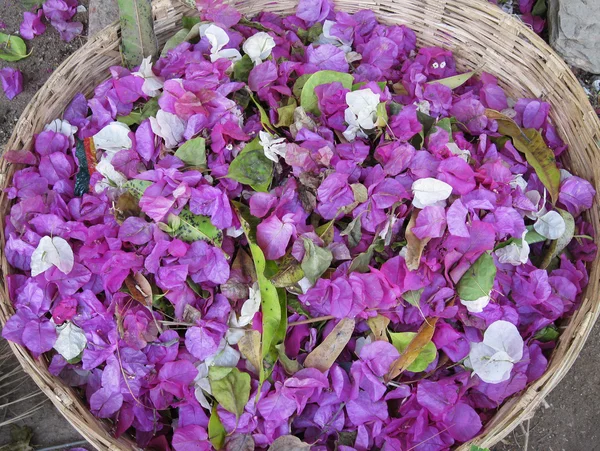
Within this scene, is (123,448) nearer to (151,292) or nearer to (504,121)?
(151,292)

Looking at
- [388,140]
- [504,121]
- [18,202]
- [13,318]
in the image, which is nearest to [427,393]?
[388,140]

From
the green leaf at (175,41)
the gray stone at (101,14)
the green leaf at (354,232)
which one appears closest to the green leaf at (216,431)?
the green leaf at (354,232)

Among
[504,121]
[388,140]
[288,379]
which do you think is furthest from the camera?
[504,121]

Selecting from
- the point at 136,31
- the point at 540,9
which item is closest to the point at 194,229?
the point at 136,31

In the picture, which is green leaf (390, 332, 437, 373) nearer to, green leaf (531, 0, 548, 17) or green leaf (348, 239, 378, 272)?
green leaf (348, 239, 378, 272)

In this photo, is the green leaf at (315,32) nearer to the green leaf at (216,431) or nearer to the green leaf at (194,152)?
the green leaf at (194,152)

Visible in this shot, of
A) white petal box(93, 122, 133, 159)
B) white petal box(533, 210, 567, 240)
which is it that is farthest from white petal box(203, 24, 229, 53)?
white petal box(533, 210, 567, 240)
